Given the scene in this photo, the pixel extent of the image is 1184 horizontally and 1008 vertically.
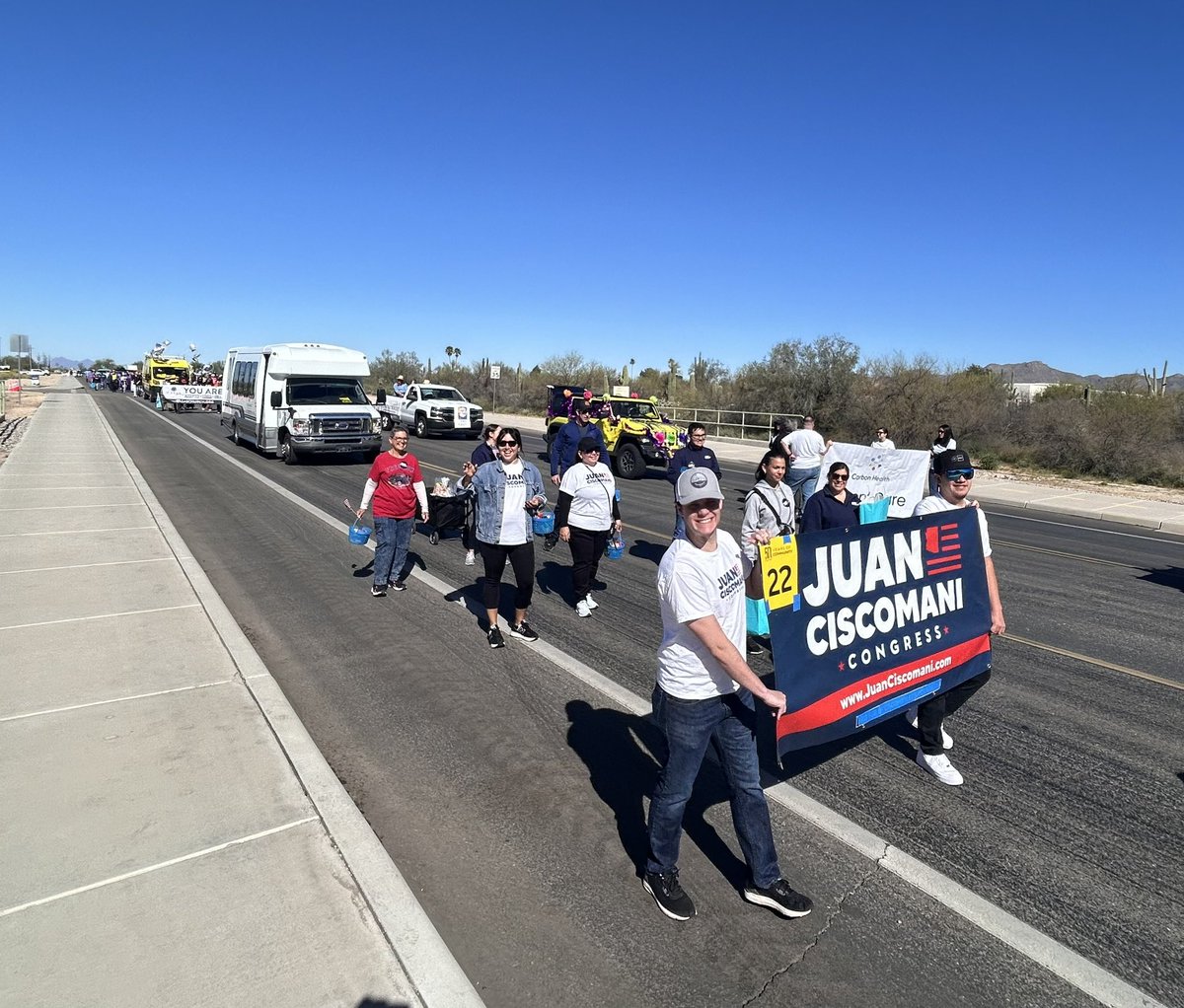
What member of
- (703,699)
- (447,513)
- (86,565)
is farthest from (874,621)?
(86,565)

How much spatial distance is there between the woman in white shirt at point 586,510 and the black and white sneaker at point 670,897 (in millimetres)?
4162

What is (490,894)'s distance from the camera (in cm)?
327

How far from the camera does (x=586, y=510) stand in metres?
7.22

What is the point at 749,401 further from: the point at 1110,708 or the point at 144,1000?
the point at 144,1000

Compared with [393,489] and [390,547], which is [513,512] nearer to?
[393,489]

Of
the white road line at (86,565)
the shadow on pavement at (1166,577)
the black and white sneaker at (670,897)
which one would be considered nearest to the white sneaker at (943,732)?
the black and white sneaker at (670,897)

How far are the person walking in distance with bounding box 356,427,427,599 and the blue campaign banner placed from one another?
4.93 meters

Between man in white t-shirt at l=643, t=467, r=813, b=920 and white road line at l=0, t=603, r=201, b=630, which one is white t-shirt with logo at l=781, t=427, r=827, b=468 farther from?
man in white t-shirt at l=643, t=467, r=813, b=920

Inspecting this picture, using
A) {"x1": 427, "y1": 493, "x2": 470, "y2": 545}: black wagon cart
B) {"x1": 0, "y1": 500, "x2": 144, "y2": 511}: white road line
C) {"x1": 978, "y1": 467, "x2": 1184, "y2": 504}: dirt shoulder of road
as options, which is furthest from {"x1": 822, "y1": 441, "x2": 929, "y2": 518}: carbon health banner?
{"x1": 978, "y1": 467, "x2": 1184, "y2": 504}: dirt shoulder of road

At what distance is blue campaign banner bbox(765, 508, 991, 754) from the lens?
3594mm

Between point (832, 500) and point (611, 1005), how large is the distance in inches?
184

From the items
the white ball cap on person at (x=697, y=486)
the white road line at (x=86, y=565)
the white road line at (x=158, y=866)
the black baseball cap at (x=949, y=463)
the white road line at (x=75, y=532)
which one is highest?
the black baseball cap at (x=949, y=463)

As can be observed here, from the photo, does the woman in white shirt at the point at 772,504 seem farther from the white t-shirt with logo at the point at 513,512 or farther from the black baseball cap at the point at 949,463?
Answer: the white t-shirt with logo at the point at 513,512

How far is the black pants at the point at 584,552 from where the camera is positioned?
7.28 meters
